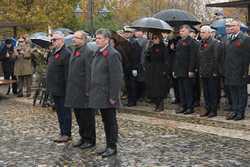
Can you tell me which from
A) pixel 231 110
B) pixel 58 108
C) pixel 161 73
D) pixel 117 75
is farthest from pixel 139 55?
pixel 117 75

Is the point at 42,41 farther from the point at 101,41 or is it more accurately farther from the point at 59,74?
the point at 101,41

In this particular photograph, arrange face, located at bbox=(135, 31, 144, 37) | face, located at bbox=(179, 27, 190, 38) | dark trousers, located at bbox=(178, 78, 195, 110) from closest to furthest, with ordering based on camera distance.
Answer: face, located at bbox=(179, 27, 190, 38) → dark trousers, located at bbox=(178, 78, 195, 110) → face, located at bbox=(135, 31, 144, 37)

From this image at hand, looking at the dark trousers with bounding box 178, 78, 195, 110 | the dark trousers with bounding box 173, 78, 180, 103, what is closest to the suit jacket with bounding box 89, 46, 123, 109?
the dark trousers with bounding box 178, 78, 195, 110

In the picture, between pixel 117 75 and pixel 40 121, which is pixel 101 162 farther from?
pixel 40 121

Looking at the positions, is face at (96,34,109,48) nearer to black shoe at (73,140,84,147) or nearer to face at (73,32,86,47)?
face at (73,32,86,47)

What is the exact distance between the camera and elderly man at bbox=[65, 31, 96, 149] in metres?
8.62

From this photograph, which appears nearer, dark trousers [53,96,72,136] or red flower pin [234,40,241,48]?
dark trousers [53,96,72,136]

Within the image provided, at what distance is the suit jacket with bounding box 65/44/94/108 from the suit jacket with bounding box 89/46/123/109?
1.71 feet

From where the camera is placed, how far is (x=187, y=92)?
38.4ft

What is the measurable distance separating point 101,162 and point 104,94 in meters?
0.99

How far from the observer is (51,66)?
9.16 metres

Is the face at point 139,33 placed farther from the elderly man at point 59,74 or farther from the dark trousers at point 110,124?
the dark trousers at point 110,124

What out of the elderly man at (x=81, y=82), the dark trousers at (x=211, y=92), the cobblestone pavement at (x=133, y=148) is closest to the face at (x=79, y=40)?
the elderly man at (x=81, y=82)

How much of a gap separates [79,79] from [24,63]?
792cm
